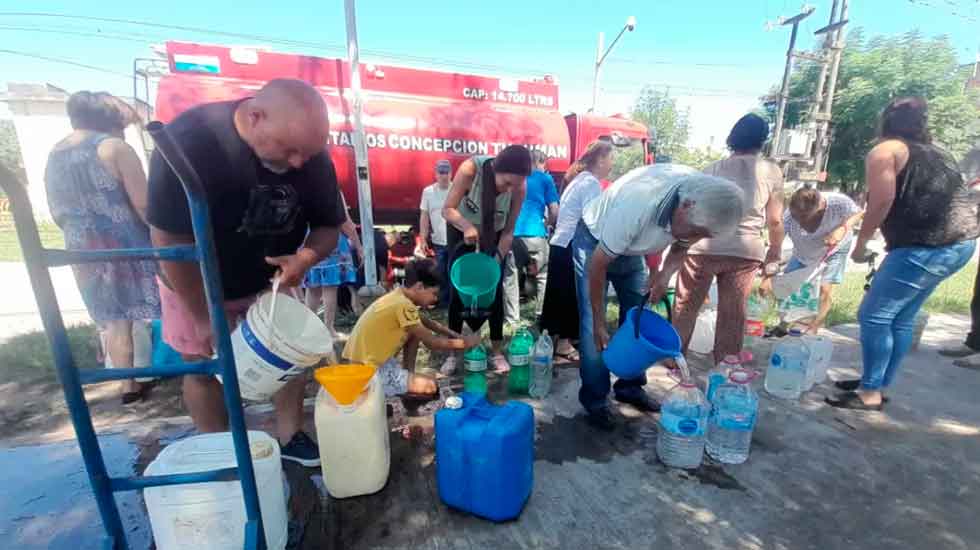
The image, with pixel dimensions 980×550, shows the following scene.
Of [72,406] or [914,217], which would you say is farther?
[914,217]

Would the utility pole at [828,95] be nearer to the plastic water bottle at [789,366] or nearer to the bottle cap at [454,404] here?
the plastic water bottle at [789,366]

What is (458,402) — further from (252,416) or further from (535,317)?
(535,317)

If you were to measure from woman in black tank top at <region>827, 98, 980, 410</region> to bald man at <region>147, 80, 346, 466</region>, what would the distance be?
9.80 ft

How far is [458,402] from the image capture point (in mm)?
1979

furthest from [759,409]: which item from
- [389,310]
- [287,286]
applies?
[287,286]

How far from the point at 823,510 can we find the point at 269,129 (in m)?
2.88

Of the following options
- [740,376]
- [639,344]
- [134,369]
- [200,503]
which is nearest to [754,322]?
[740,376]

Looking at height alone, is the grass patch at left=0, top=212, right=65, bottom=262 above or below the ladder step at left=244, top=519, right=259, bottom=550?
below

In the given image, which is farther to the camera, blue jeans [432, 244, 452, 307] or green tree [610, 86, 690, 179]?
green tree [610, 86, 690, 179]

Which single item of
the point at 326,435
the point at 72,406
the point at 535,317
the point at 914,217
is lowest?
the point at 535,317

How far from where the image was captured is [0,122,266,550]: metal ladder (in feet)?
3.70

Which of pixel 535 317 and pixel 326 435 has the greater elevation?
pixel 326 435

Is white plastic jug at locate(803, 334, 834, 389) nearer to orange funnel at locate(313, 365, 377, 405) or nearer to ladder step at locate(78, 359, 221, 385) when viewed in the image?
orange funnel at locate(313, 365, 377, 405)

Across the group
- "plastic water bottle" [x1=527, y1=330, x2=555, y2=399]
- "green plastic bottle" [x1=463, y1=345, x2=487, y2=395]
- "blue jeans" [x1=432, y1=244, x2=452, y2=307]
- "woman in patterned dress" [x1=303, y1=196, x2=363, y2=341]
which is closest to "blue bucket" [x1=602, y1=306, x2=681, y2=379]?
"plastic water bottle" [x1=527, y1=330, x2=555, y2=399]
